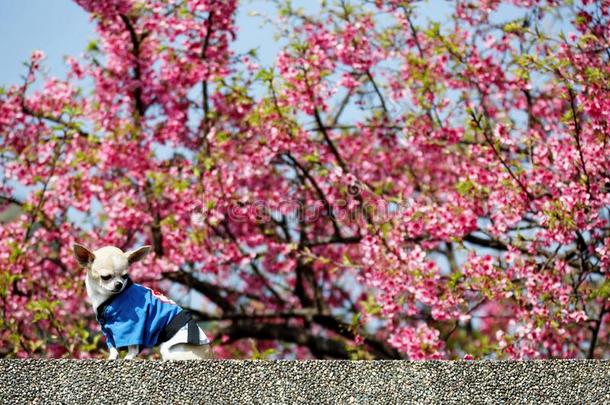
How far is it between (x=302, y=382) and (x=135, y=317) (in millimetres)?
857

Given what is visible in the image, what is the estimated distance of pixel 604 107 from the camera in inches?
256

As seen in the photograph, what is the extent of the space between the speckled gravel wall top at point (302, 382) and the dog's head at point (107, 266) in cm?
45

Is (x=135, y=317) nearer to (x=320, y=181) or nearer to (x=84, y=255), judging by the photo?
(x=84, y=255)

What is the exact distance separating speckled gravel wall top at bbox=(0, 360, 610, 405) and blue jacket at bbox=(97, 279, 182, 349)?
0.76 feet

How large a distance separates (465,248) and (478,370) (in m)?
2.83

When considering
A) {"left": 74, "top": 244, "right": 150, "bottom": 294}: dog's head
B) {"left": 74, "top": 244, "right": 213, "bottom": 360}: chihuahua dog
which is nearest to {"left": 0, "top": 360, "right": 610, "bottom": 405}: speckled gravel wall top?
{"left": 74, "top": 244, "right": 213, "bottom": 360}: chihuahua dog

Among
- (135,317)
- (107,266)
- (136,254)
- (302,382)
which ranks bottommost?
(302,382)

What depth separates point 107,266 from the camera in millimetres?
4336

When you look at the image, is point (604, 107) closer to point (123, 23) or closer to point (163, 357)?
point (163, 357)

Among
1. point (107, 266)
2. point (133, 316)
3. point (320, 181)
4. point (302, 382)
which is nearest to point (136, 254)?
point (107, 266)

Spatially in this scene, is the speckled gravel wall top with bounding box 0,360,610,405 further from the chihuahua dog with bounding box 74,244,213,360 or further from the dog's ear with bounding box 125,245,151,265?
the dog's ear with bounding box 125,245,151,265

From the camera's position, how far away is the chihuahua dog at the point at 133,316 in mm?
4238

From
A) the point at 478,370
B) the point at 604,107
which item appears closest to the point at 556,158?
the point at 604,107

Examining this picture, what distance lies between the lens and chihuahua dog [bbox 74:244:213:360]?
4238 mm
